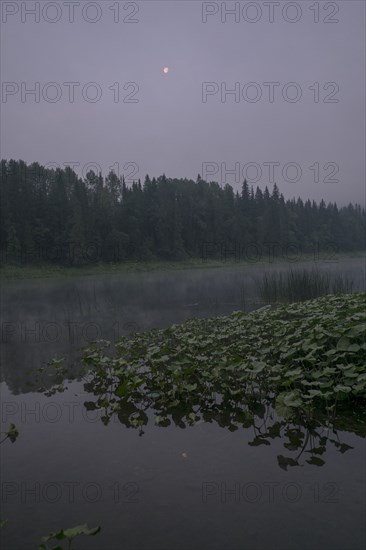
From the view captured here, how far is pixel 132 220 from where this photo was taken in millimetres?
53250

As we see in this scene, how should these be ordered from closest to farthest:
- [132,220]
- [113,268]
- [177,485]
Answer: [177,485] < [113,268] < [132,220]

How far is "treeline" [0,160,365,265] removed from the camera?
4516 centimetres

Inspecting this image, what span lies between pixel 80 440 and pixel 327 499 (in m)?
2.66

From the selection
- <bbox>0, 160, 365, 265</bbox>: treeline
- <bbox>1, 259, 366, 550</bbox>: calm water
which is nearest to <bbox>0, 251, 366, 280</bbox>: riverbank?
<bbox>0, 160, 365, 265</bbox>: treeline

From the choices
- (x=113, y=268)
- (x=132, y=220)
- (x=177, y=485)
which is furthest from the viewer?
(x=132, y=220)

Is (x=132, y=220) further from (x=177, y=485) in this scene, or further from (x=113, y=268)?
(x=177, y=485)

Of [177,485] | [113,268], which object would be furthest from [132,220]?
[177,485]

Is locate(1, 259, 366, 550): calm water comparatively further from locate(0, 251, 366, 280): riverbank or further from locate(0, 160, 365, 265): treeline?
locate(0, 160, 365, 265): treeline

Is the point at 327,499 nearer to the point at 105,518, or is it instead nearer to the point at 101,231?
the point at 105,518

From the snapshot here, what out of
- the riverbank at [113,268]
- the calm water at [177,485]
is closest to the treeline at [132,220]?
the riverbank at [113,268]

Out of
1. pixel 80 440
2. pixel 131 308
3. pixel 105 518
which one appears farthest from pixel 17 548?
pixel 131 308

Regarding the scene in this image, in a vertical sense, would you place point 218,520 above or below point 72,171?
below

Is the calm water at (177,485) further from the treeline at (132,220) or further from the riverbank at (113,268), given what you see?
the treeline at (132,220)

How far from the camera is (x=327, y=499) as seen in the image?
332cm
